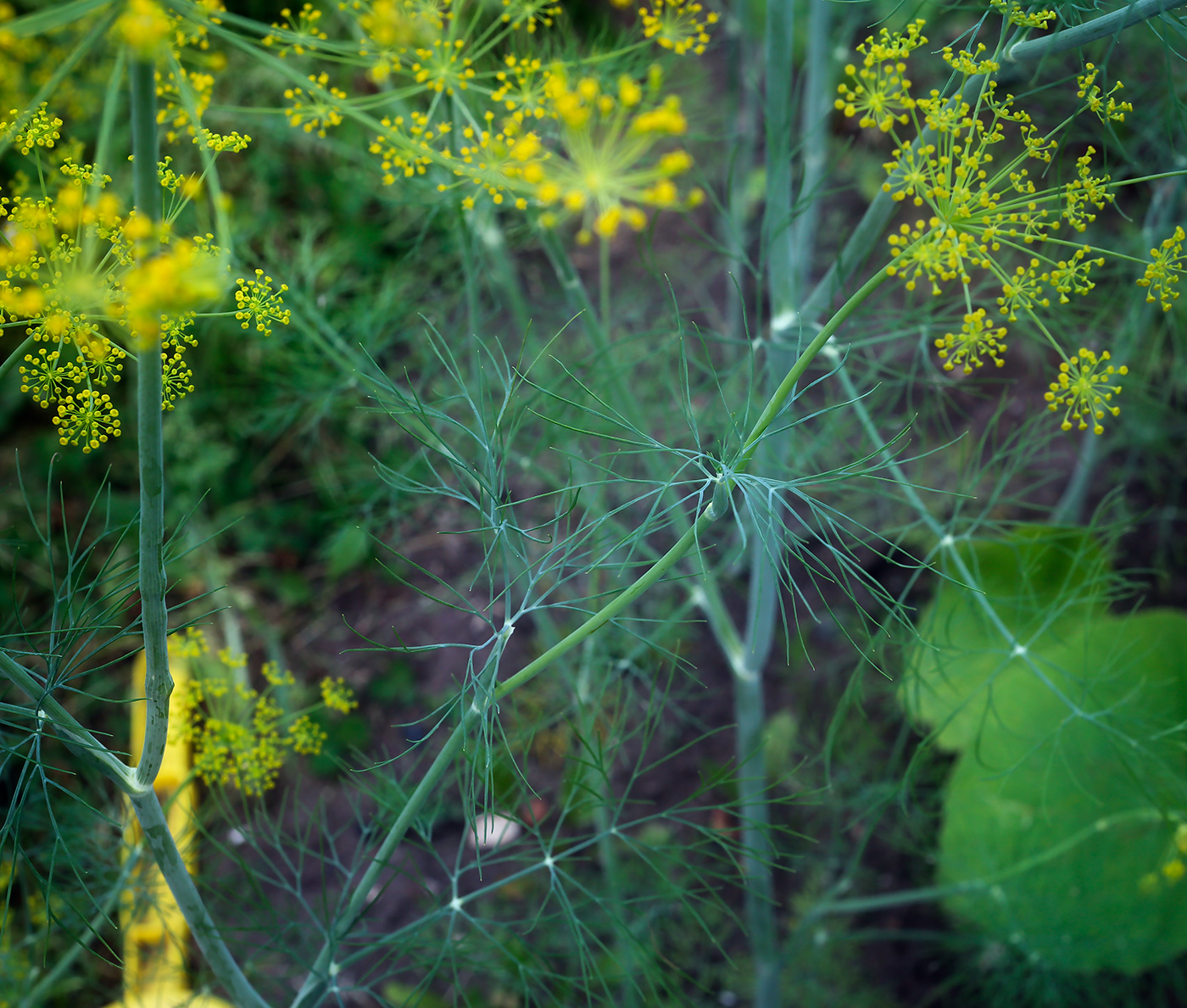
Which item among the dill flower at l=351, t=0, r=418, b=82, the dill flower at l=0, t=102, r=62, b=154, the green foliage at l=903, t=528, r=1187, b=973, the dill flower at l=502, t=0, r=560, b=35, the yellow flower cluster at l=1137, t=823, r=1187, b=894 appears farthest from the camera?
the green foliage at l=903, t=528, r=1187, b=973

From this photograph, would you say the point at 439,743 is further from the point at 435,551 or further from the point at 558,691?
the point at 435,551

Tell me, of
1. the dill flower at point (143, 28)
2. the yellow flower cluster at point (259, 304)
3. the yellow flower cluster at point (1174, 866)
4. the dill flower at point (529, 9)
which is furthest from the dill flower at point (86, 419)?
the yellow flower cluster at point (1174, 866)

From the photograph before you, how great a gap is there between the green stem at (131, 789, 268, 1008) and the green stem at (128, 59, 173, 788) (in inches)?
2.3

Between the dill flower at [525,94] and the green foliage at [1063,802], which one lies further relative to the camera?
the green foliage at [1063,802]

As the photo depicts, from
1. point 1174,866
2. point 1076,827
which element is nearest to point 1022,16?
point 1174,866

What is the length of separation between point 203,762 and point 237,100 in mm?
2669

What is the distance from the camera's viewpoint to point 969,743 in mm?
2525

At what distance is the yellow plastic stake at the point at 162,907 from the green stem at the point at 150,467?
1.33 ft

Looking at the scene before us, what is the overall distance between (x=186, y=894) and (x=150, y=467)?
71cm

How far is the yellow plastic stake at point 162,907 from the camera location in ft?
5.50

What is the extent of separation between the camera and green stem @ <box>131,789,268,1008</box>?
44.3 inches

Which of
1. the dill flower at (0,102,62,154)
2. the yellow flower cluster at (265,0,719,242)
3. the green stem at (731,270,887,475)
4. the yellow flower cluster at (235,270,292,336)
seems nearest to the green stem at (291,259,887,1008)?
the green stem at (731,270,887,475)

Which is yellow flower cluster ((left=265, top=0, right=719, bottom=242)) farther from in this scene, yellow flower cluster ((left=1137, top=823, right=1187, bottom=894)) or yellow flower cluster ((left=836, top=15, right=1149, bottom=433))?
yellow flower cluster ((left=1137, top=823, right=1187, bottom=894))

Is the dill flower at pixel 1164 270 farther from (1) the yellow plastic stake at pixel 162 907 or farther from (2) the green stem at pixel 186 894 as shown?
(1) the yellow plastic stake at pixel 162 907
